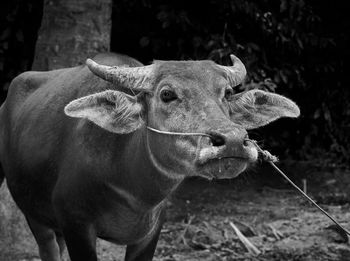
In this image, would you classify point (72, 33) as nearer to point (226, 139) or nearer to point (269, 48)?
point (269, 48)

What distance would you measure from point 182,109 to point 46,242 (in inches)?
82.5

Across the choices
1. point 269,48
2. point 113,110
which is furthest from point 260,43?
point 113,110

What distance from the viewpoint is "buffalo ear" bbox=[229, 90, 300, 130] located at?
4.38 meters

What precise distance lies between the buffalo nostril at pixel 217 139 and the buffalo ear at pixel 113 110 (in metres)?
0.63

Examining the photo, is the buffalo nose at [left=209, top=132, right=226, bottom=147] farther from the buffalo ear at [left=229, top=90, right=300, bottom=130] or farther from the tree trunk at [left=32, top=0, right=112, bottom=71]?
the tree trunk at [left=32, top=0, right=112, bottom=71]

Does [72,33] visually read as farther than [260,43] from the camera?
No

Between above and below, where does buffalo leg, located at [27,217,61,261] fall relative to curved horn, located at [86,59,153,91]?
below

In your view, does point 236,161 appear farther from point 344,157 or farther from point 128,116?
point 344,157

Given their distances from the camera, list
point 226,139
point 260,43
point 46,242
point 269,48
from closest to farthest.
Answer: point 226,139 → point 46,242 → point 260,43 → point 269,48

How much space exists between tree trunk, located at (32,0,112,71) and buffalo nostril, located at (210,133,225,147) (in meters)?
3.22

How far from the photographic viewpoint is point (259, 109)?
445 cm

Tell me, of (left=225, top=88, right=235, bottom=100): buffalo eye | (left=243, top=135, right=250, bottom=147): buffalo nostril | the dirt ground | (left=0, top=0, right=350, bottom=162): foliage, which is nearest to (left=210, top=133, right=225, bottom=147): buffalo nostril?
(left=243, top=135, right=250, bottom=147): buffalo nostril

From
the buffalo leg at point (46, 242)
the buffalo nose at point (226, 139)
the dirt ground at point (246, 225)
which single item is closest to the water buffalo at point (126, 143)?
the buffalo nose at point (226, 139)

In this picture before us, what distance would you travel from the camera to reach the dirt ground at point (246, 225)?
6.46 m
